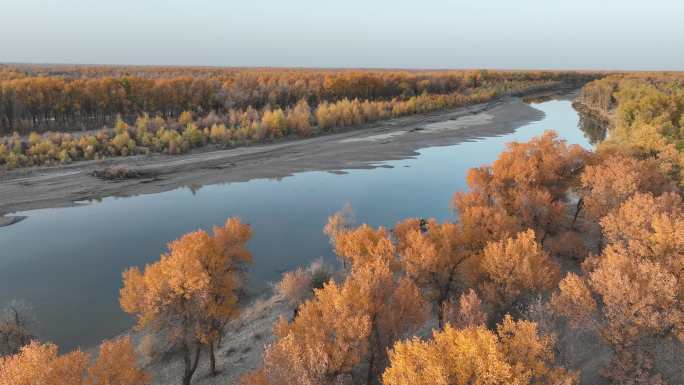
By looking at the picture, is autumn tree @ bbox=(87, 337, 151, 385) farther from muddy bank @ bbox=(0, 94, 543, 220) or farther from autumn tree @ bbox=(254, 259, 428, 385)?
muddy bank @ bbox=(0, 94, 543, 220)

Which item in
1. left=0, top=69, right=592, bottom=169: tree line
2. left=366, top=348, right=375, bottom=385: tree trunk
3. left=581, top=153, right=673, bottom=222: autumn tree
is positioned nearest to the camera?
left=366, top=348, right=375, bottom=385: tree trunk

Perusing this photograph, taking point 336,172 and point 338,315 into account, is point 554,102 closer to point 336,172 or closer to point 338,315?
point 336,172

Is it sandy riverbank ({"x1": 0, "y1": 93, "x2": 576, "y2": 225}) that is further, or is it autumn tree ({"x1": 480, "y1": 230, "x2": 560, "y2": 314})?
sandy riverbank ({"x1": 0, "y1": 93, "x2": 576, "y2": 225})

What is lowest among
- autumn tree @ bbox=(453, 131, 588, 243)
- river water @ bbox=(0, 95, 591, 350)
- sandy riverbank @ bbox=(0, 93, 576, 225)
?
river water @ bbox=(0, 95, 591, 350)

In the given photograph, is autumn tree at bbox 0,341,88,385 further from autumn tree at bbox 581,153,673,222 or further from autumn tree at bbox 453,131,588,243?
autumn tree at bbox 581,153,673,222

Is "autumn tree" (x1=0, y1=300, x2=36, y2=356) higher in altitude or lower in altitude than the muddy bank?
lower

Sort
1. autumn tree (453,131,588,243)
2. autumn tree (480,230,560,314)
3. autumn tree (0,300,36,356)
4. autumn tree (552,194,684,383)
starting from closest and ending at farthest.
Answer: autumn tree (552,194,684,383)
autumn tree (480,230,560,314)
autumn tree (0,300,36,356)
autumn tree (453,131,588,243)

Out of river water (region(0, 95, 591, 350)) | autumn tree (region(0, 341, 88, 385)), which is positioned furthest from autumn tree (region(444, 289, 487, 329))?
river water (region(0, 95, 591, 350))

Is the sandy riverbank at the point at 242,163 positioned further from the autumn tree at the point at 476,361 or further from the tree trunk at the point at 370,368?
the autumn tree at the point at 476,361
